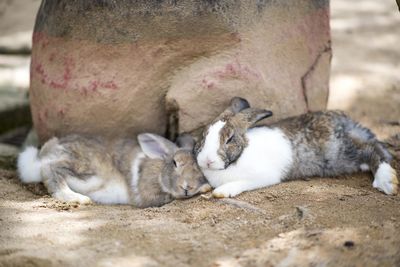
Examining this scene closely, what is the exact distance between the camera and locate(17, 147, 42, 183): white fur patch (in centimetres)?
445

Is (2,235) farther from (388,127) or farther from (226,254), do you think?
(388,127)

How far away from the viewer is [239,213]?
358 centimetres

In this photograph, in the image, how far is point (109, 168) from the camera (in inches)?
174

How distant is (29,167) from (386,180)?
2477mm

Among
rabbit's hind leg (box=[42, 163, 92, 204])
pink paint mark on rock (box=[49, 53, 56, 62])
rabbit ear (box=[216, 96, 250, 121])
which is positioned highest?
pink paint mark on rock (box=[49, 53, 56, 62])

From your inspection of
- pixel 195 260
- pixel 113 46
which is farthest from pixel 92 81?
pixel 195 260

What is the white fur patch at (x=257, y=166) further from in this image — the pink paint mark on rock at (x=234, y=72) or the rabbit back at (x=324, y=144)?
the pink paint mark on rock at (x=234, y=72)

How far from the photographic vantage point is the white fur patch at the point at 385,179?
392 centimetres

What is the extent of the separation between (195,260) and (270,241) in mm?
411

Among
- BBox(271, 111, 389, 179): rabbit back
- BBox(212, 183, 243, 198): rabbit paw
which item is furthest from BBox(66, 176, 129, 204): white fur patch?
BBox(271, 111, 389, 179): rabbit back

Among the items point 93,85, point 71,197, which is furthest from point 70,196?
point 93,85

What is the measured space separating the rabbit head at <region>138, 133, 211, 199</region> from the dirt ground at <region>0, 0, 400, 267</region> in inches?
5.6

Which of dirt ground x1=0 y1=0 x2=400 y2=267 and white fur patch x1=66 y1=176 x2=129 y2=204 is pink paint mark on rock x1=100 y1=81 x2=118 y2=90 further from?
dirt ground x1=0 y1=0 x2=400 y2=267

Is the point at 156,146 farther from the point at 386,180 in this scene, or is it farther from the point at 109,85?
the point at 386,180
